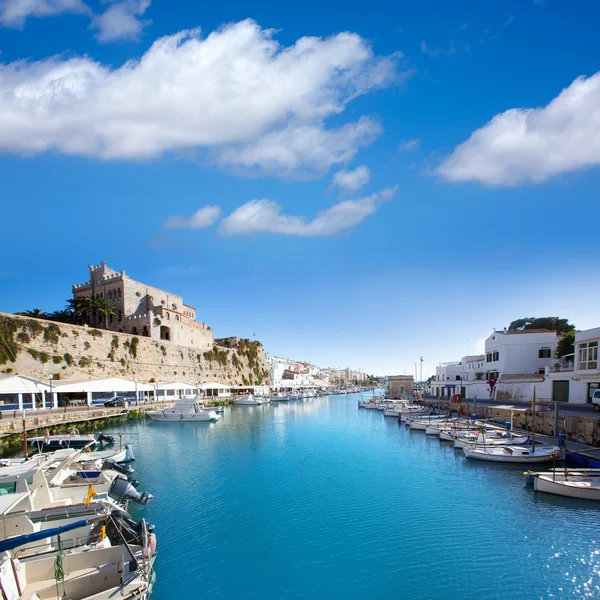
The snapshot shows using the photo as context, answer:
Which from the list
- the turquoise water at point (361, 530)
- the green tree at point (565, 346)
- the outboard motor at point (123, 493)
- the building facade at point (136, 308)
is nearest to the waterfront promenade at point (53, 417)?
the turquoise water at point (361, 530)

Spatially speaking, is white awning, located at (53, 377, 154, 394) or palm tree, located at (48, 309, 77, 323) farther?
palm tree, located at (48, 309, 77, 323)

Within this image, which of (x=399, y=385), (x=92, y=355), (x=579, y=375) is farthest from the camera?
(x=399, y=385)

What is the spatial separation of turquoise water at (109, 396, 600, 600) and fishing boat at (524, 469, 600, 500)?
1.25 ft

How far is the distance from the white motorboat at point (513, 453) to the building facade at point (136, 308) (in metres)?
47.4

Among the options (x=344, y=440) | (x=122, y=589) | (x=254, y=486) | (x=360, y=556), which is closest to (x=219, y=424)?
(x=344, y=440)

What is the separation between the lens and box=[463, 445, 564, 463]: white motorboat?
2130cm

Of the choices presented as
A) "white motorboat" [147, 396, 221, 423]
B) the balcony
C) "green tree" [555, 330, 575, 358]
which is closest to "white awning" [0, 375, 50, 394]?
"white motorboat" [147, 396, 221, 423]

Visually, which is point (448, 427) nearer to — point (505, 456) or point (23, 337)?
point (505, 456)

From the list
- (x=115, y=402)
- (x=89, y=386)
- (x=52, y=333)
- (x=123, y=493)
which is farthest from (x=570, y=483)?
(x=52, y=333)

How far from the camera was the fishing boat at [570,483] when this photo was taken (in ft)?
50.5

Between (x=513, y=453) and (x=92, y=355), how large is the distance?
137 feet

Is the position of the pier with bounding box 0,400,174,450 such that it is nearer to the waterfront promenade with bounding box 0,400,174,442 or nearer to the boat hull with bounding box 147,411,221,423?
the waterfront promenade with bounding box 0,400,174,442

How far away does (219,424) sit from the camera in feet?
134

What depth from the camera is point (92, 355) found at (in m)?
44.5
